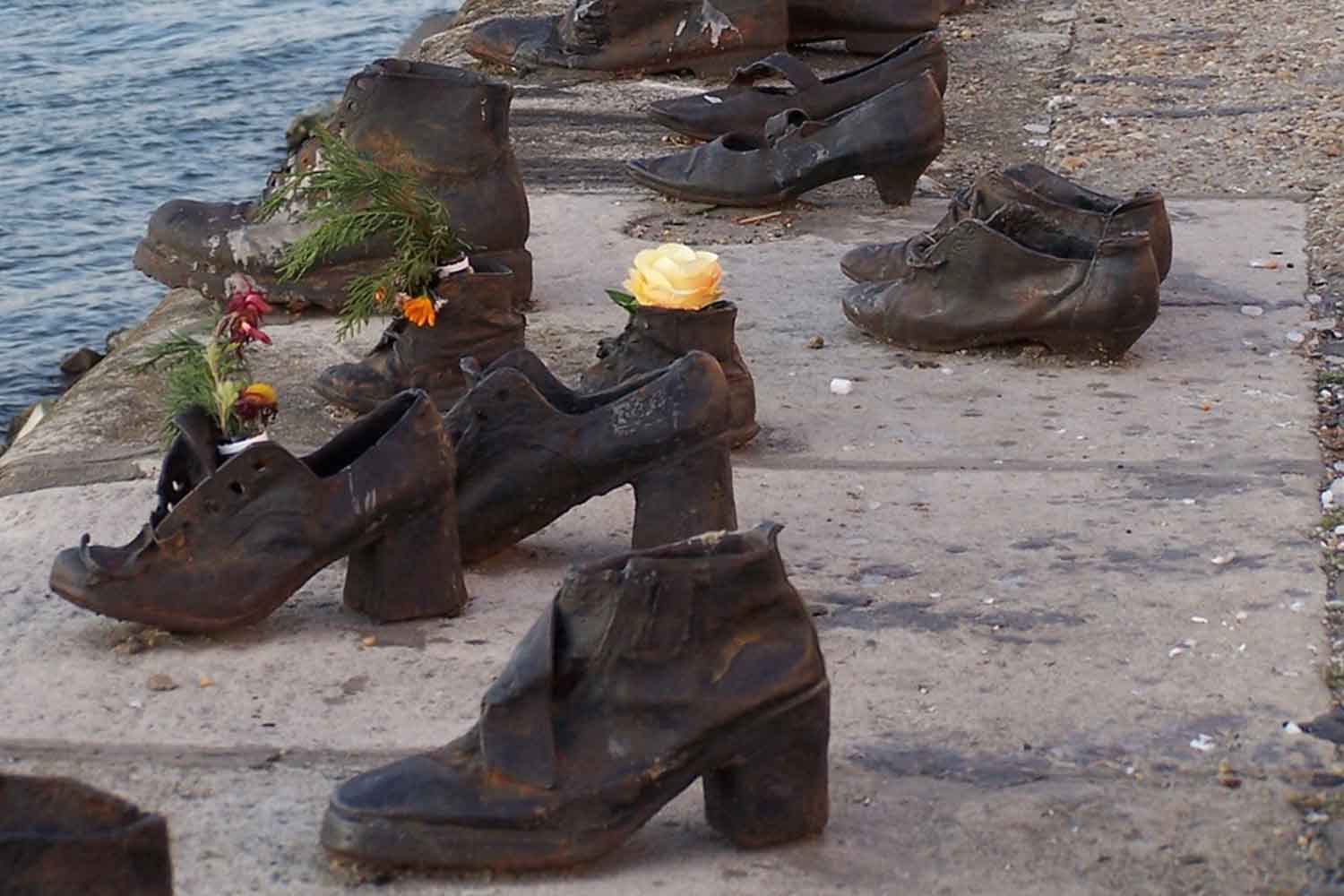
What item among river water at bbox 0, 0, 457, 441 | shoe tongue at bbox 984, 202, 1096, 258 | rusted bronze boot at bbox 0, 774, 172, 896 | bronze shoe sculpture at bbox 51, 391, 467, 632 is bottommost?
river water at bbox 0, 0, 457, 441

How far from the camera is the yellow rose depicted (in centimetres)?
380

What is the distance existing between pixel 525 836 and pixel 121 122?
7.20 m

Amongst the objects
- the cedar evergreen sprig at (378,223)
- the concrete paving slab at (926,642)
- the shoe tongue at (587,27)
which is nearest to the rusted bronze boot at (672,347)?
the concrete paving slab at (926,642)

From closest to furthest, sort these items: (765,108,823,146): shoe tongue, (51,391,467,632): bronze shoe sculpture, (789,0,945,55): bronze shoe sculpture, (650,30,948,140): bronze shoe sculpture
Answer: (51,391,467,632): bronze shoe sculpture
(765,108,823,146): shoe tongue
(650,30,948,140): bronze shoe sculpture
(789,0,945,55): bronze shoe sculpture

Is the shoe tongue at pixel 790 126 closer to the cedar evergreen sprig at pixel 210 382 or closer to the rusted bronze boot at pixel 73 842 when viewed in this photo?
the cedar evergreen sprig at pixel 210 382

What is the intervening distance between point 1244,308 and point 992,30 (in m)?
3.60

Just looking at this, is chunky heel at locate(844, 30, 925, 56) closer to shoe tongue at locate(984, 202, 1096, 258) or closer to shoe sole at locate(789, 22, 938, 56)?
shoe sole at locate(789, 22, 938, 56)

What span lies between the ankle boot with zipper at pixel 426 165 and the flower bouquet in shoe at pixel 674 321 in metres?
0.86

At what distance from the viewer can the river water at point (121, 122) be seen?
7273 millimetres

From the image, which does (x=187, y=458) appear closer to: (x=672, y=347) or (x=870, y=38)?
(x=672, y=347)

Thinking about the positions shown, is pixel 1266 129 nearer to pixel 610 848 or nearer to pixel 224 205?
pixel 224 205

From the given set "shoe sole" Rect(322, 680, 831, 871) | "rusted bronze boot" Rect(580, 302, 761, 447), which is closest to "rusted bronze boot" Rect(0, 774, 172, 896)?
"shoe sole" Rect(322, 680, 831, 871)

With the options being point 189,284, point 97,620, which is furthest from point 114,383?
point 97,620

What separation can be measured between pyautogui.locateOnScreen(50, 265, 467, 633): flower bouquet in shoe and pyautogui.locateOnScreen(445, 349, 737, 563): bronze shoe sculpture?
0.51ft
